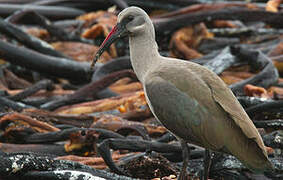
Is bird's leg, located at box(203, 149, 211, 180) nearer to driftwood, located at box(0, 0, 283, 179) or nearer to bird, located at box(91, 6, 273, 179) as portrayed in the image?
bird, located at box(91, 6, 273, 179)

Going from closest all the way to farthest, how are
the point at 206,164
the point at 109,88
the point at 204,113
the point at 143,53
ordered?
the point at 204,113 → the point at 206,164 → the point at 143,53 → the point at 109,88

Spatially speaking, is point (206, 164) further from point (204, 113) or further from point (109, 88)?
point (109, 88)

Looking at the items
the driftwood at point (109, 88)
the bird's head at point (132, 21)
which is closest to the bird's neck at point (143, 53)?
the bird's head at point (132, 21)

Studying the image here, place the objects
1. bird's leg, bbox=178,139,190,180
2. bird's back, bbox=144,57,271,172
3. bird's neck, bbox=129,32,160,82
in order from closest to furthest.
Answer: bird's back, bbox=144,57,271,172
bird's leg, bbox=178,139,190,180
bird's neck, bbox=129,32,160,82

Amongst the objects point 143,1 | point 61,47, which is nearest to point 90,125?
point 61,47

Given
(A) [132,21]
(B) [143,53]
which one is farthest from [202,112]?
(A) [132,21]

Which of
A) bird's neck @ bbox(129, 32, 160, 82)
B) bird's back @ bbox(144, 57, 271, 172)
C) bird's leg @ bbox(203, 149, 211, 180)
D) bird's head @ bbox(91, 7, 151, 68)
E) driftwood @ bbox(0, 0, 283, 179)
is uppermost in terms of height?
bird's head @ bbox(91, 7, 151, 68)

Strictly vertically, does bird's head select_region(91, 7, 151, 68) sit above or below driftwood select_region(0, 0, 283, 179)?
above

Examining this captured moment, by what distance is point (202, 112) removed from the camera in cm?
239

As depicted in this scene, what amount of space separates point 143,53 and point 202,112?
443 mm

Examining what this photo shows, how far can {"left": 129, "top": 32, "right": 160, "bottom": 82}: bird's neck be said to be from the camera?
8.78 feet

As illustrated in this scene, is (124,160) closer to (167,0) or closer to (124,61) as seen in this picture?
(124,61)

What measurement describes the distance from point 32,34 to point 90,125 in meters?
2.01

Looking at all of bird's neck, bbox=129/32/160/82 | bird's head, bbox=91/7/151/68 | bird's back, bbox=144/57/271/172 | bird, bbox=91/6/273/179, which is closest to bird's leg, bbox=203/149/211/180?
bird, bbox=91/6/273/179
